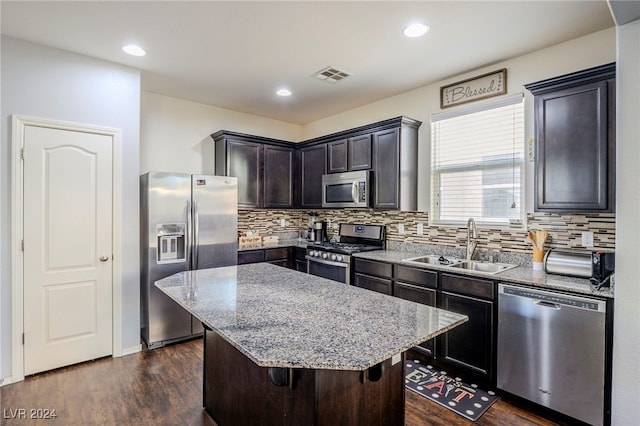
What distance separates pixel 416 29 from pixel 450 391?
2.81 metres

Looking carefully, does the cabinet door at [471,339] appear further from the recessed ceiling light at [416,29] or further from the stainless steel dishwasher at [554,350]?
the recessed ceiling light at [416,29]

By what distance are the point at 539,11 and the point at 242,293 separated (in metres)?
2.77

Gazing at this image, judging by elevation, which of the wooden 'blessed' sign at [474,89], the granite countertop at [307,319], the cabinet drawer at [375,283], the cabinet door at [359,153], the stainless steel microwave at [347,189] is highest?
the wooden 'blessed' sign at [474,89]

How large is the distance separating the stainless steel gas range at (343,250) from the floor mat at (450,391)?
1233 millimetres

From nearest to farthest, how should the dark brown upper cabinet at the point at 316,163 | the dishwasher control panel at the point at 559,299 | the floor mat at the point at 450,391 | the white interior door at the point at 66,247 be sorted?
the dishwasher control panel at the point at 559,299 → the floor mat at the point at 450,391 → the white interior door at the point at 66,247 → the dark brown upper cabinet at the point at 316,163

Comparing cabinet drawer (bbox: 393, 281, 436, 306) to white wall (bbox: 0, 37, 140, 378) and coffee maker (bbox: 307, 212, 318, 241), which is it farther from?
white wall (bbox: 0, 37, 140, 378)

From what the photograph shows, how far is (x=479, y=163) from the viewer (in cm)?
341

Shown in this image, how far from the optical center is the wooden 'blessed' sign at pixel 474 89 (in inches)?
126

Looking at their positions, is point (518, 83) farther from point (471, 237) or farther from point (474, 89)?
point (471, 237)

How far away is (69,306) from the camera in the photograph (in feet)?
9.93

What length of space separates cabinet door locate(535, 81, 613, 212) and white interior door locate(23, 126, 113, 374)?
3757 millimetres

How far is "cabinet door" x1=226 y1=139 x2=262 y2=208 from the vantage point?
443 centimetres

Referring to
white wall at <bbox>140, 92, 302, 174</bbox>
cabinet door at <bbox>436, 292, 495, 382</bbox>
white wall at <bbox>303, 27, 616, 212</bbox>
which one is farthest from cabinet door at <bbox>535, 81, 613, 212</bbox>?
white wall at <bbox>140, 92, 302, 174</bbox>

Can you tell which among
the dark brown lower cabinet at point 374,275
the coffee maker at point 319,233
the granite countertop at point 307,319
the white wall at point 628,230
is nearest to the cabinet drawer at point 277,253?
the coffee maker at point 319,233
